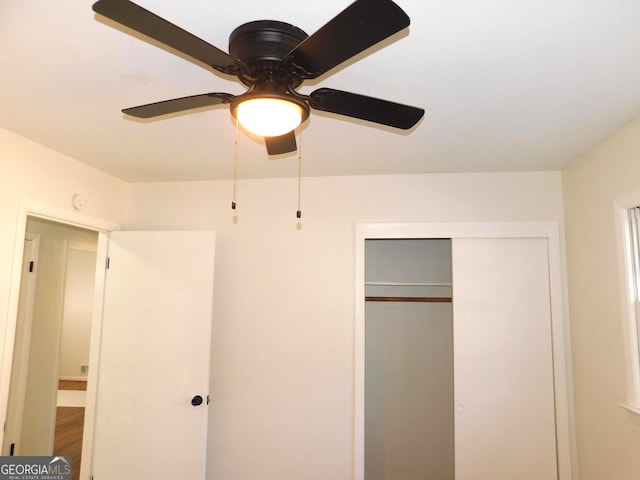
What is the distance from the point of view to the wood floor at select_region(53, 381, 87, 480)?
416 cm

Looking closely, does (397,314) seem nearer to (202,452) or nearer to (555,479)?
(555,479)

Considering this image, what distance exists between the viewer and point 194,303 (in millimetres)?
3043

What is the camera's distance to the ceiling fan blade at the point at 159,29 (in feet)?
3.00

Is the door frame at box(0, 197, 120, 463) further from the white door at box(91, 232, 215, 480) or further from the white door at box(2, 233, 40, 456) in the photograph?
the white door at box(2, 233, 40, 456)

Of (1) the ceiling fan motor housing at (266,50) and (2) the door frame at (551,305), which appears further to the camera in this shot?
(2) the door frame at (551,305)

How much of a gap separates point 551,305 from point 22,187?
3.44m

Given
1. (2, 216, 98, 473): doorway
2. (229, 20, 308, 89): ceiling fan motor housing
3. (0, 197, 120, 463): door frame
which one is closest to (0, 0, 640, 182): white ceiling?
(229, 20, 308, 89): ceiling fan motor housing

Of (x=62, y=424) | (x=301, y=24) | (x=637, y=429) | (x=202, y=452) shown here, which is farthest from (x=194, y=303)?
(x=62, y=424)

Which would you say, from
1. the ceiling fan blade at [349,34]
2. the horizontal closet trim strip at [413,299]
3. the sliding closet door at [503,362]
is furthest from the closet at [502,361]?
the ceiling fan blade at [349,34]

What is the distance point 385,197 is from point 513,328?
4.22 feet

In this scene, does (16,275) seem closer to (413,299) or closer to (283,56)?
(283,56)

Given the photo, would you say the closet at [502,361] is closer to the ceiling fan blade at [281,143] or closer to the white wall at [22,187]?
the ceiling fan blade at [281,143]

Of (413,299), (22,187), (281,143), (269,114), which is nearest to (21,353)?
(22,187)

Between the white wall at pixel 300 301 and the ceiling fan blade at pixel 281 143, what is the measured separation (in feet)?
4.41
